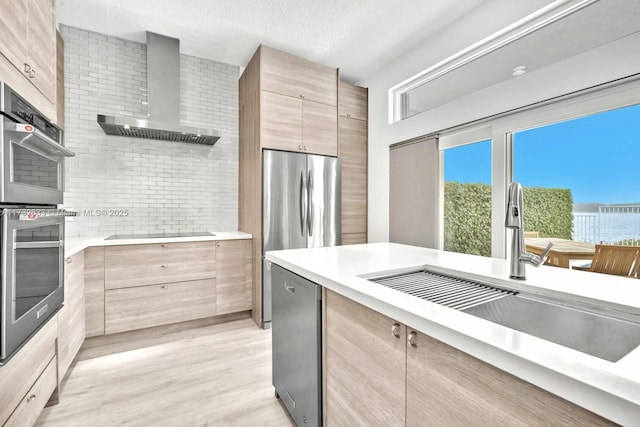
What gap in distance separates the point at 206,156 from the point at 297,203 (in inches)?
51.8

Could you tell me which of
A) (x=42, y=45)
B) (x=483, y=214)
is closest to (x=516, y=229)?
(x=483, y=214)

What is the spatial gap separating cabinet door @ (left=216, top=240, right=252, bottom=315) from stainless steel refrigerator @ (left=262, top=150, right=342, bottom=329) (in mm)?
269

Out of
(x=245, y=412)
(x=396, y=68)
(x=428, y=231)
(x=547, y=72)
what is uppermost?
(x=396, y=68)

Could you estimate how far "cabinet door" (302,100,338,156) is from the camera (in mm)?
3363

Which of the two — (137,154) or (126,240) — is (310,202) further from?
(137,154)

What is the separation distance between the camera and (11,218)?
1228mm

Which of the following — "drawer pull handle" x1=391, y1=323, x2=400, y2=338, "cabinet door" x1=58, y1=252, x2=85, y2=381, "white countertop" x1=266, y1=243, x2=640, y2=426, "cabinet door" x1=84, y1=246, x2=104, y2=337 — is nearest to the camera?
"white countertop" x1=266, y1=243, x2=640, y2=426

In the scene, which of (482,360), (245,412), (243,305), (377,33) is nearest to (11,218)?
(245,412)

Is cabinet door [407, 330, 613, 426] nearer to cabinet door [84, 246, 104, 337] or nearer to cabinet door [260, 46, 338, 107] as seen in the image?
cabinet door [84, 246, 104, 337]

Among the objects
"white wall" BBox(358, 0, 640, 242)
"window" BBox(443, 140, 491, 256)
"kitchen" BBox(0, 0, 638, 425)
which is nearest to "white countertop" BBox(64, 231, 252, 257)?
"kitchen" BBox(0, 0, 638, 425)

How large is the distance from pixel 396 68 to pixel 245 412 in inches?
143

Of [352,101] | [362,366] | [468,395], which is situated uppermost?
[352,101]

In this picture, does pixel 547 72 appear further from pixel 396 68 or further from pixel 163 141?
pixel 163 141

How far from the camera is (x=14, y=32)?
4.63 ft
